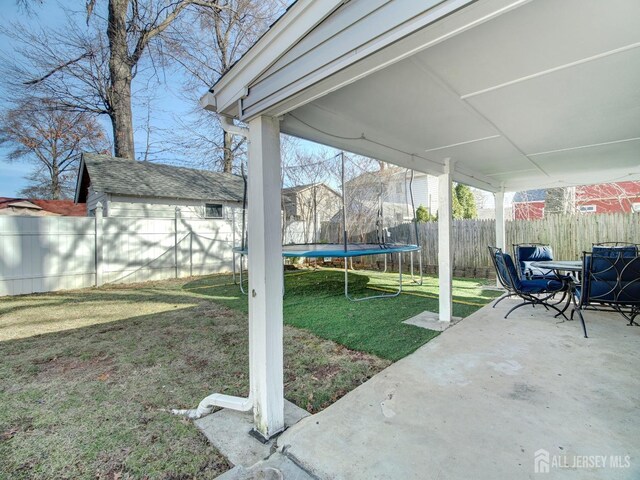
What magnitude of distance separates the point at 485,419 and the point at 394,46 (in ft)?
7.28

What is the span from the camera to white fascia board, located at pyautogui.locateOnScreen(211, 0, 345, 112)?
136 cm

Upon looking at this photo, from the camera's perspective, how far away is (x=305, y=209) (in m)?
12.0

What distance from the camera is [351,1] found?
1236 millimetres

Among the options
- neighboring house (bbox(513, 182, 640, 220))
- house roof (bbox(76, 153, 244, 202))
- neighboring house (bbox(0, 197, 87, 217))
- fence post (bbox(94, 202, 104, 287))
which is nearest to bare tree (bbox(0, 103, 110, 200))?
neighboring house (bbox(0, 197, 87, 217))

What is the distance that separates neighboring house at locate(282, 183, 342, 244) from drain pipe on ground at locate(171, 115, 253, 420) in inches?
349

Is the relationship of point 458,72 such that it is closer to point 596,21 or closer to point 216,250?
point 596,21

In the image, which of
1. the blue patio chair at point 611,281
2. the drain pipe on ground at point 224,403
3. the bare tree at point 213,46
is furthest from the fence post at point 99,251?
the blue patio chair at point 611,281

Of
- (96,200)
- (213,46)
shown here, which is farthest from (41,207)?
(213,46)

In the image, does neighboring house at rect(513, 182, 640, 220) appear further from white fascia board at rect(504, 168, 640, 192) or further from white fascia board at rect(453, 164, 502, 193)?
white fascia board at rect(453, 164, 502, 193)

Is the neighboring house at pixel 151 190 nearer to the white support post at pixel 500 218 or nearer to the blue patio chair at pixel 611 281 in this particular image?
the white support post at pixel 500 218

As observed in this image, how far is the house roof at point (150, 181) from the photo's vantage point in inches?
372

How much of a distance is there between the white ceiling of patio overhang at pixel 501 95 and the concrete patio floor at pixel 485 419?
77.2 inches

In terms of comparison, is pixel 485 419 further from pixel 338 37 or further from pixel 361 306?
pixel 361 306

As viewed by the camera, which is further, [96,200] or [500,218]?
[96,200]
